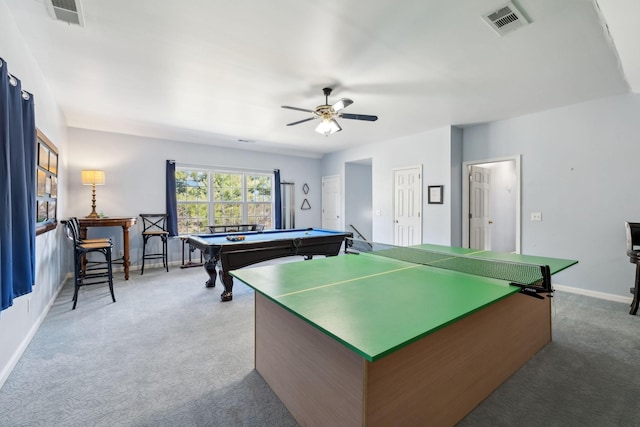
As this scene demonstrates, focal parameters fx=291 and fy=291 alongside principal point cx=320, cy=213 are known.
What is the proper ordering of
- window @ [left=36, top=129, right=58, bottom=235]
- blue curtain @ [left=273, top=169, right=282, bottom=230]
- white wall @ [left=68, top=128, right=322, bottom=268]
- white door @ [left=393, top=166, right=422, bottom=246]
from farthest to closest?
blue curtain @ [left=273, top=169, right=282, bottom=230]
white door @ [left=393, top=166, right=422, bottom=246]
white wall @ [left=68, top=128, right=322, bottom=268]
window @ [left=36, top=129, right=58, bottom=235]

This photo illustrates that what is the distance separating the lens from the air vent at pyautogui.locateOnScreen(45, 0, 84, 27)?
6.42ft

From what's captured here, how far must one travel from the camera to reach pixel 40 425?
1.59 m

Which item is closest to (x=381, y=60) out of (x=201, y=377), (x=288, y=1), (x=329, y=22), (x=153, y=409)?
(x=329, y=22)

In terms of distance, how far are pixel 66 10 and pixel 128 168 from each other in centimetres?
387

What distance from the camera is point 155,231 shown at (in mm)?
5414

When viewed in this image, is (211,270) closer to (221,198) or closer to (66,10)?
(221,198)

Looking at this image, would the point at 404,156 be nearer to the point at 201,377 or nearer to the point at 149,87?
the point at 149,87

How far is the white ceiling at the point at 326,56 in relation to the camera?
Result: 205cm

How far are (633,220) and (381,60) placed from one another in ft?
11.9

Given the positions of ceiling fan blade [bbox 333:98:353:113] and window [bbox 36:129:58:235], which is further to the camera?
ceiling fan blade [bbox 333:98:353:113]

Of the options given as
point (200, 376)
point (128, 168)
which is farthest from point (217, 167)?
point (200, 376)

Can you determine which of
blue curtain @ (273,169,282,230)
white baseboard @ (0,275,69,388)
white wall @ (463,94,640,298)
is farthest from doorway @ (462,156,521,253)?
white baseboard @ (0,275,69,388)

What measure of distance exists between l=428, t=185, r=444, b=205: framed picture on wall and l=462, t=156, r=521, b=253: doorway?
1.27ft

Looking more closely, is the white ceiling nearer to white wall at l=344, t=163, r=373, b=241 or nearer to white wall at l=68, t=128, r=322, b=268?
white wall at l=68, t=128, r=322, b=268
